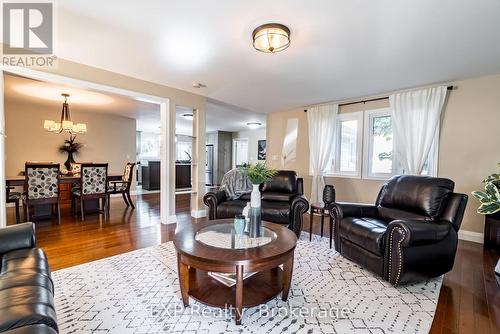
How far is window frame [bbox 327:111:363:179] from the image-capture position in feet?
14.6

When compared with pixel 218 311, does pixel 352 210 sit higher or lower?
higher

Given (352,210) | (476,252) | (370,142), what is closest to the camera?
(352,210)

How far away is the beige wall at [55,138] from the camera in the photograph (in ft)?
17.6

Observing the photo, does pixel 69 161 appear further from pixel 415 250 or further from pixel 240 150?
pixel 415 250

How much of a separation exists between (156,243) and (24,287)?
6.73 feet

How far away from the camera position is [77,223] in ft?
13.0

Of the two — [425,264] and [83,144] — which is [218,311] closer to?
[425,264]

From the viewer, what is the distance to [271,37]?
2193mm

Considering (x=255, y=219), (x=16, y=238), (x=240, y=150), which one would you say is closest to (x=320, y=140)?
(x=255, y=219)

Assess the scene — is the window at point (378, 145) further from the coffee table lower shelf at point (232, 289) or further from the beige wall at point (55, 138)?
the beige wall at point (55, 138)

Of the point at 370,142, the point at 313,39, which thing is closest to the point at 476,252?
the point at 370,142

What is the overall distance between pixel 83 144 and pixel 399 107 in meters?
7.37

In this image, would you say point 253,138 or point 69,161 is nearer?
point 69,161

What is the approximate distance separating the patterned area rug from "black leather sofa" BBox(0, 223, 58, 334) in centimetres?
53
